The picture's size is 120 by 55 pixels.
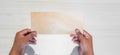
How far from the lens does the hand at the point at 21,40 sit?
2.15 feet

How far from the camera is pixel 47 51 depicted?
0.74 meters

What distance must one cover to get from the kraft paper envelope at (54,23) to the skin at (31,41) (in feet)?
0.08

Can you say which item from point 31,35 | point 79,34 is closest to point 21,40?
point 31,35

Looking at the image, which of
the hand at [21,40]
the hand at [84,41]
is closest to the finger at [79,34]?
the hand at [84,41]

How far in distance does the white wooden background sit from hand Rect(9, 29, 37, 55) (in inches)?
1.9

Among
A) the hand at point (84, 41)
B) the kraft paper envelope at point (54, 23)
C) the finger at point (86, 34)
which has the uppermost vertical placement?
the kraft paper envelope at point (54, 23)

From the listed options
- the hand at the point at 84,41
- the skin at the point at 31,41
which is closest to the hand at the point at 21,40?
the skin at the point at 31,41

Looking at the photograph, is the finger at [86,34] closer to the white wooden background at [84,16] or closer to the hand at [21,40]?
the white wooden background at [84,16]

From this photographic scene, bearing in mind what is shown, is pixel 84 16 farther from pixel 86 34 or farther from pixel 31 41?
pixel 31 41

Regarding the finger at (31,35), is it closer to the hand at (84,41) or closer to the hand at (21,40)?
the hand at (21,40)

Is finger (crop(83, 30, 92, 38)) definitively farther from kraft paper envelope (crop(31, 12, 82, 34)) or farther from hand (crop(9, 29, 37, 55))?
hand (crop(9, 29, 37, 55))

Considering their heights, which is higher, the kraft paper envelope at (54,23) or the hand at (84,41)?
the kraft paper envelope at (54,23)

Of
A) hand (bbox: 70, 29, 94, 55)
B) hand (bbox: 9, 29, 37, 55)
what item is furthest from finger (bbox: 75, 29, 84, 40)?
hand (bbox: 9, 29, 37, 55)

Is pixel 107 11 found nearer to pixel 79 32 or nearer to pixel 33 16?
pixel 79 32
